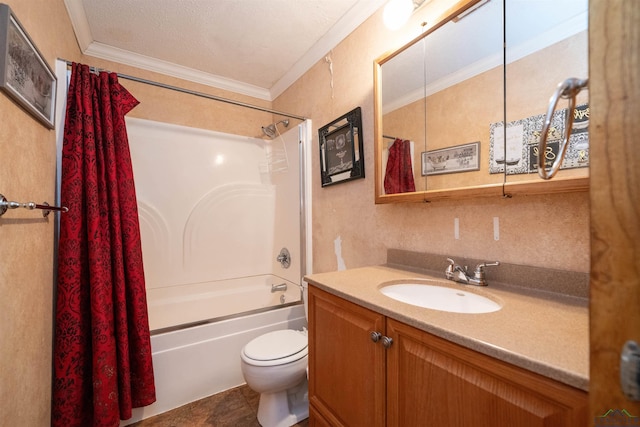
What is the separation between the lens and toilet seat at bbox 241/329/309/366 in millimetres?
1406

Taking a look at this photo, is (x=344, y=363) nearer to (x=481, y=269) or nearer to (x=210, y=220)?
(x=481, y=269)

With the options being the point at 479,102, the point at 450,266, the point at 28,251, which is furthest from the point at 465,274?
the point at 28,251

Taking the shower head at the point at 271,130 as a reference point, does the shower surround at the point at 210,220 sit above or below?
below

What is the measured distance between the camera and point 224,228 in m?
2.60

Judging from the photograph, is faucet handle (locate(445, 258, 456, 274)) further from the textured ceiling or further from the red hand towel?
the textured ceiling

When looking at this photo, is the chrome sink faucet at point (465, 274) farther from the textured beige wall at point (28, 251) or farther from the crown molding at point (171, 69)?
the crown molding at point (171, 69)

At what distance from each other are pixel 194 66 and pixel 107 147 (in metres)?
1.32

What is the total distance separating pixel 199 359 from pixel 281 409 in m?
0.61

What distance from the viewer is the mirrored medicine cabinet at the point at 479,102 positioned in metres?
0.85

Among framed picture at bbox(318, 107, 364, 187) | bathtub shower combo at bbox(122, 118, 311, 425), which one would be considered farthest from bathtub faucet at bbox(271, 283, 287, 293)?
framed picture at bbox(318, 107, 364, 187)

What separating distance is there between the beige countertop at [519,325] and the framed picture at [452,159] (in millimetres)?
495

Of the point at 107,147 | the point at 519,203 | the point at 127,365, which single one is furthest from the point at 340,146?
the point at 127,365

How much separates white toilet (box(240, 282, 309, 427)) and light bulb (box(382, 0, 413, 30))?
1.83 meters

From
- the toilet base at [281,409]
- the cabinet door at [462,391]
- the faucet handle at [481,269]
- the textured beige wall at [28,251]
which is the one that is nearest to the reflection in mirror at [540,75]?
the faucet handle at [481,269]
